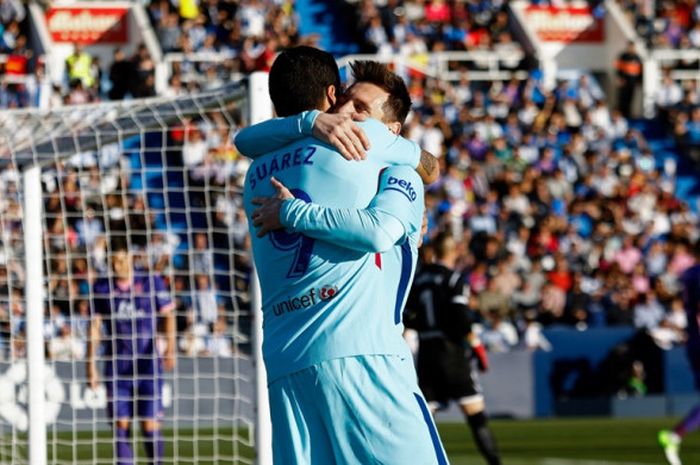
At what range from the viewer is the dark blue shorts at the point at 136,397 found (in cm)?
1140

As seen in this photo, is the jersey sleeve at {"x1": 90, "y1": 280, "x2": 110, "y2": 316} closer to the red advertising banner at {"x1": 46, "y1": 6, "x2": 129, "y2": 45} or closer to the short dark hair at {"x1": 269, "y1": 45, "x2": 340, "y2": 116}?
the short dark hair at {"x1": 269, "y1": 45, "x2": 340, "y2": 116}

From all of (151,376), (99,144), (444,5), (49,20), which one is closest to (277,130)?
(99,144)

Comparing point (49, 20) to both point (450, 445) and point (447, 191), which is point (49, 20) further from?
point (450, 445)

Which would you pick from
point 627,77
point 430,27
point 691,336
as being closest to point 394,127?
point 691,336

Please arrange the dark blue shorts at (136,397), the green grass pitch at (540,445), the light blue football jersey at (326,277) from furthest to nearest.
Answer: the green grass pitch at (540,445), the dark blue shorts at (136,397), the light blue football jersey at (326,277)

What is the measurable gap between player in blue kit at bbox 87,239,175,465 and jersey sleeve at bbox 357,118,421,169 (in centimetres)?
630

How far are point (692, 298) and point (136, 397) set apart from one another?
15.8 feet

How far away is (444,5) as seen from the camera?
106 ft

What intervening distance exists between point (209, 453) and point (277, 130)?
1071 cm

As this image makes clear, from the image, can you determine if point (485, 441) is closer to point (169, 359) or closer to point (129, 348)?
point (169, 359)

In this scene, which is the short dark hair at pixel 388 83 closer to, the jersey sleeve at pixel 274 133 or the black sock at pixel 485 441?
the jersey sleeve at pixel 274 133

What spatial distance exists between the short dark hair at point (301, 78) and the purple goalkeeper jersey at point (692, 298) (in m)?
8.60

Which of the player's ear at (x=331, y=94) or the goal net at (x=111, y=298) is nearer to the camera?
the player's ear at (x=331, y=94)

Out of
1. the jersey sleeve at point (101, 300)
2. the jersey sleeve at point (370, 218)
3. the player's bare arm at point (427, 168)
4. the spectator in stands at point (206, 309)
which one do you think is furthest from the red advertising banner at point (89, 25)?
the jersey sleeve at point (370, 218)
